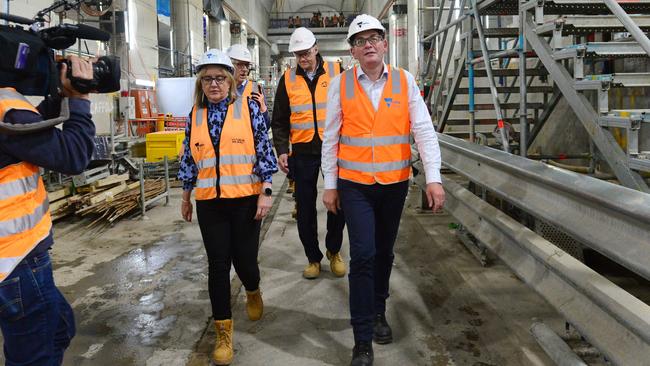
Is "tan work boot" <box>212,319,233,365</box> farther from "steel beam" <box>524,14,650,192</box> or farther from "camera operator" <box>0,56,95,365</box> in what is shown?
"steel beam" <box>524,14,650,192</box>

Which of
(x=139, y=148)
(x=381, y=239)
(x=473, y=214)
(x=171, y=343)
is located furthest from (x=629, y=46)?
(x=139, y=148)

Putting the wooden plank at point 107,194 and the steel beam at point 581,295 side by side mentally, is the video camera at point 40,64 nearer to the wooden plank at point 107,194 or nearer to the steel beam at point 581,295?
the steel beam at point 581,295

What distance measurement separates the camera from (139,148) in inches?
347

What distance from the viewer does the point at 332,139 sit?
9.30 ft

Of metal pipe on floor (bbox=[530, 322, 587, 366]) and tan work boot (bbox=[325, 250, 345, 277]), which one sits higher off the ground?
metal pipe on floor (bbox=[530, 322, 587, 366])

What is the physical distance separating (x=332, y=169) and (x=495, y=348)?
1.36m

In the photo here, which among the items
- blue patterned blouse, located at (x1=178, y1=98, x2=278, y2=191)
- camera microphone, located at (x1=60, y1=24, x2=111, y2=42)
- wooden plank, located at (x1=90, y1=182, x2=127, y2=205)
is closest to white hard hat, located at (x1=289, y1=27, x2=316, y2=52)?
blue patterned blouse, located at (x1=178, y1=98, x2=278, y2=191)

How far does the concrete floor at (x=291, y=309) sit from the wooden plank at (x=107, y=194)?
3.18ft

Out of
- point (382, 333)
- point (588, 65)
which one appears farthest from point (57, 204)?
point (588, 65)

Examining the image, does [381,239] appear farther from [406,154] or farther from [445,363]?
[445,363]

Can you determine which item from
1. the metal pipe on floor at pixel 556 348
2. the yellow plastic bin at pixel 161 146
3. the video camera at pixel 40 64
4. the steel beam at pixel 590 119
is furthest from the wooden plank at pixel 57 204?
the metal pipe on floor at pixel 556 348

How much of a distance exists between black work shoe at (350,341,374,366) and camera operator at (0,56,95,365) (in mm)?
1403

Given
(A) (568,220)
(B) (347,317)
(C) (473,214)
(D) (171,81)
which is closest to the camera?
(A) (568,220)

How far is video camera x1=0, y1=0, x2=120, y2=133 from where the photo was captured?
5.05ft
